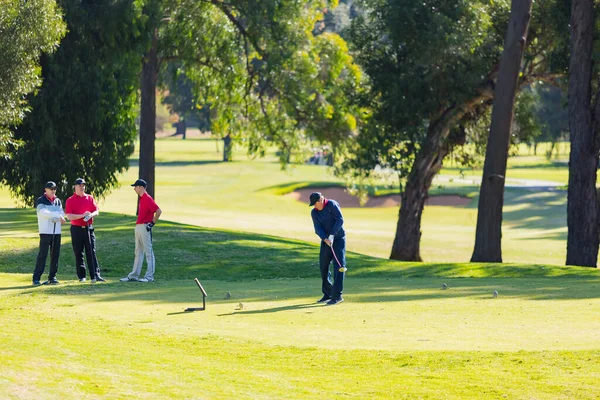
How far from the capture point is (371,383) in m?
11.3

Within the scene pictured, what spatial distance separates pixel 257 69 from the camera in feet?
136

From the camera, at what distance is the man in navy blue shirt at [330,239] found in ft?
55.8

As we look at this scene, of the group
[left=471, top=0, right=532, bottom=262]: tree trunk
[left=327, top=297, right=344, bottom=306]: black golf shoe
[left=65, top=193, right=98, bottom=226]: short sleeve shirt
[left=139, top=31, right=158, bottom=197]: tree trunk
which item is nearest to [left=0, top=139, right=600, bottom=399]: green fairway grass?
[left=327, top=297, right=344, bottom=306]: black golf shoe

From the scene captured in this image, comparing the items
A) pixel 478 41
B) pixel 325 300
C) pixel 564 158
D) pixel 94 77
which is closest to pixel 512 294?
pixel 325 300

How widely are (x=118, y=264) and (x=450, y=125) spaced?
14.1m

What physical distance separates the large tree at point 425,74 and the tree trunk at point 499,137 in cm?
277

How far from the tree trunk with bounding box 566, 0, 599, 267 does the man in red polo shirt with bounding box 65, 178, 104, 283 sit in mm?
16147

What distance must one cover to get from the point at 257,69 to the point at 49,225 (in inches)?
896

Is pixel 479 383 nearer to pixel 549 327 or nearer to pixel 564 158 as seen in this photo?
pixel 549 327

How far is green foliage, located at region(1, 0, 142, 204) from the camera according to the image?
35.1 meters

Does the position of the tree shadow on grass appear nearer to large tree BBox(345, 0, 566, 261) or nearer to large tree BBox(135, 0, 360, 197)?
large tree BBox(345, 0, 566, 261)

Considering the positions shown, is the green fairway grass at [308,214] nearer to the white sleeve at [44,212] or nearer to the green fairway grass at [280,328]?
the green fairway grass at [280,328]

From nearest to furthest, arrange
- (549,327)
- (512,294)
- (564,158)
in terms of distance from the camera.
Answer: (549,327) < (512,294) < (564,158)

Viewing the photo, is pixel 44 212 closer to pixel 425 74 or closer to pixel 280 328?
pixel 280 328
